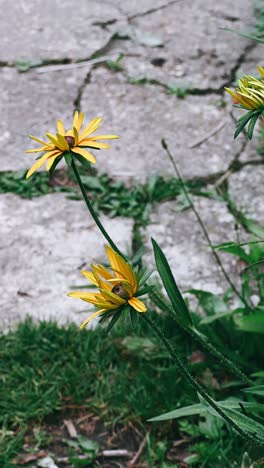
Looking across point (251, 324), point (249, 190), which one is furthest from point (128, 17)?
point (251, 324)

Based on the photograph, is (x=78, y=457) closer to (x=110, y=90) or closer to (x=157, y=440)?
(x=157, y=440)

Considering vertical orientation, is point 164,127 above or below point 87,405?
above

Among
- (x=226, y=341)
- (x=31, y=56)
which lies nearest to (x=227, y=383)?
(x=226, y=341)

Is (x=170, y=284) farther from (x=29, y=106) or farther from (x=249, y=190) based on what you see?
(x=29, y=106)

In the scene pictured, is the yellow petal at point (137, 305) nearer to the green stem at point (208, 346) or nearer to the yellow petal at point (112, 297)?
the yellow petal at point (112, 297)

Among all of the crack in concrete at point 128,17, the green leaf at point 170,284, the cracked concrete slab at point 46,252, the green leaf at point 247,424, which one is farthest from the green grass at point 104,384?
the crack in concrete at point 128,17

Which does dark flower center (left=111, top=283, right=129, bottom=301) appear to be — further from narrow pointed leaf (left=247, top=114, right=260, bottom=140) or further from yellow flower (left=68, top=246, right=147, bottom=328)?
narrow pointed leaf (left=247, top=114, right=260, bottom=140)

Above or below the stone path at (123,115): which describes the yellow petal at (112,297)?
below
